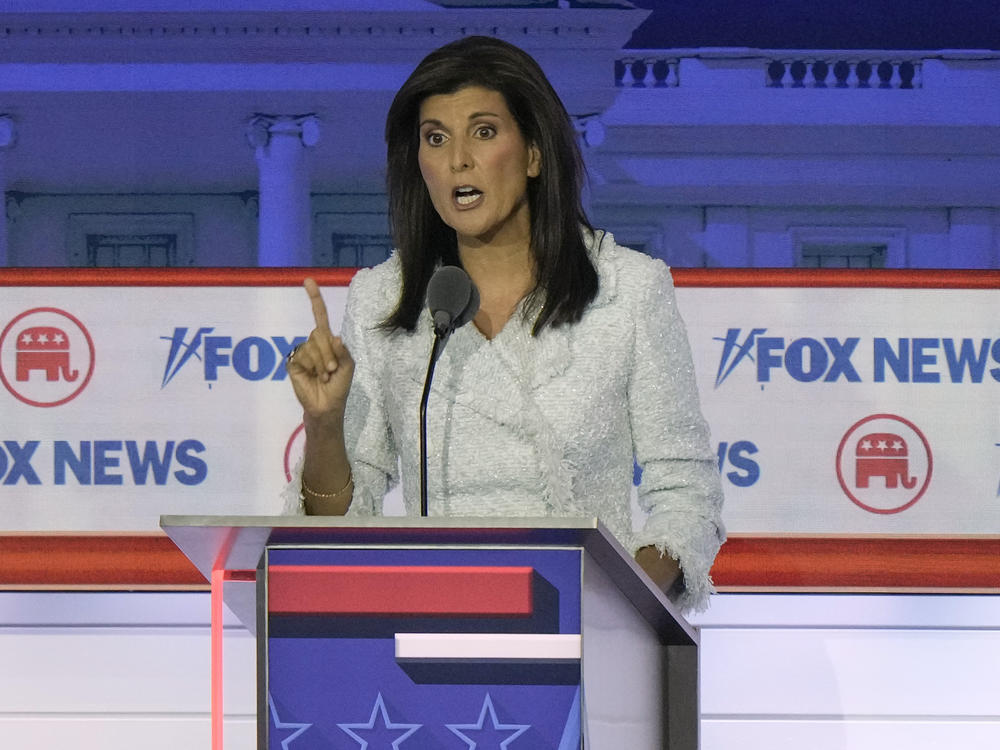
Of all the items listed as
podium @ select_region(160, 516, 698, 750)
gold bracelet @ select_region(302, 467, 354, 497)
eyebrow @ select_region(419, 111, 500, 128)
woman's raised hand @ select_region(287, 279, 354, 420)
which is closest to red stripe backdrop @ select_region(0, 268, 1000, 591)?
eyebrow @ select_region(419, 111, 500, 128)

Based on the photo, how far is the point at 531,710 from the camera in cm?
121

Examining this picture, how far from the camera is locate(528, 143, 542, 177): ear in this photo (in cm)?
195

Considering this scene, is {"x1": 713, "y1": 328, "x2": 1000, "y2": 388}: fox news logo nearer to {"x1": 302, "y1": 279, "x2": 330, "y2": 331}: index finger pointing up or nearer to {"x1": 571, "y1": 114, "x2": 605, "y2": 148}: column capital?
{"x1": 571, "y1": 114, "x2": 605, "y2": 148}: column capital

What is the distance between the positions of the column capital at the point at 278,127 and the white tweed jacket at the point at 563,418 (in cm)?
98

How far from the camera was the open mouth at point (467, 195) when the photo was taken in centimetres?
187

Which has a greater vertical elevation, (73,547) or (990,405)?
(990,405)

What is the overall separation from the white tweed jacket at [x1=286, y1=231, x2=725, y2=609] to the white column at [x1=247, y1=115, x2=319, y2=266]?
892 mm

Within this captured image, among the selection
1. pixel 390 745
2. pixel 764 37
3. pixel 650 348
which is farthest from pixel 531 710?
pixel 764 37

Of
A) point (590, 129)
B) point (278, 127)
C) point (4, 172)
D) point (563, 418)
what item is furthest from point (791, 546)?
point (4, 172)

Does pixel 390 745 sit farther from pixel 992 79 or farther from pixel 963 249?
pixel 992 79

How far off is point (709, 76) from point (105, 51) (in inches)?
48.6

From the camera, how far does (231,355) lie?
8.99 feet

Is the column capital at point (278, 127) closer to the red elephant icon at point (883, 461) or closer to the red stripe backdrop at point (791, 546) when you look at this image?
the red stripe backdrop at point (791, 546)

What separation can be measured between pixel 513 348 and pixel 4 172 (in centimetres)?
142
